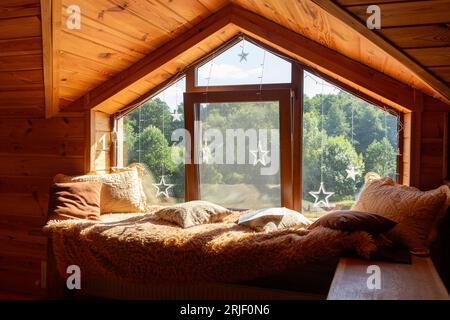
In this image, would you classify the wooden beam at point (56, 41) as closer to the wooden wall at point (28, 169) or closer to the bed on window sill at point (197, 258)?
the wooden wall at point (28, 169)

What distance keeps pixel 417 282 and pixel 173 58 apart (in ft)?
7.71

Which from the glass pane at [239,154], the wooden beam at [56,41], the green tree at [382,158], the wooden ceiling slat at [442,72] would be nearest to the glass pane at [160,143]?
the glass pane at [239,154]

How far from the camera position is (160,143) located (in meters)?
3.52

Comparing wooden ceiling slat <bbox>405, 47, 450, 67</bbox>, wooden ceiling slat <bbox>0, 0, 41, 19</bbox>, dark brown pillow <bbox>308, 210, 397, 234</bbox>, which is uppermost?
wooden ceiling slat <bbox>0, 0, 41, 19</bbox>

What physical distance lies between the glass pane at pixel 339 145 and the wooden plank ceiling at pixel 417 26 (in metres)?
1.06

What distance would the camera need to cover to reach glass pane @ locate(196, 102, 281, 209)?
126 inches

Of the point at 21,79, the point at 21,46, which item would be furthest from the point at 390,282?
the point at 21,79

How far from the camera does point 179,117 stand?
3.46 m

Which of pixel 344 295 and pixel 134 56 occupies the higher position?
pixel 134 56

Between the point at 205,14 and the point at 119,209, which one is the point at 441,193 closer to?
the point at 205,14

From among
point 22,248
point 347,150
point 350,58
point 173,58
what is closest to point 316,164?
point 347,150

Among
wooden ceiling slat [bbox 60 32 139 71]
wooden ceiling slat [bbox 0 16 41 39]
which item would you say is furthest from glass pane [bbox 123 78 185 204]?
wooden ceiling slat [bbox 0 16 41 39]

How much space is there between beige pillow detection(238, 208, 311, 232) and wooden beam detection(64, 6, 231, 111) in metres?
1.43

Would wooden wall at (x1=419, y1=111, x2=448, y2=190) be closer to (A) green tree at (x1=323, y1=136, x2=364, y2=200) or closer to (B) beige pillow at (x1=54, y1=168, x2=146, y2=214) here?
(A) green tree at (x1=323, y1=136, x2=364, y2=200)
